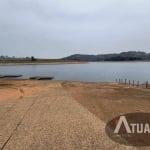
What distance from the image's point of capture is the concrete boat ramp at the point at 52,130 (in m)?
9.06

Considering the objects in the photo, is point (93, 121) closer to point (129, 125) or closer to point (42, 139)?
point (129, 125)

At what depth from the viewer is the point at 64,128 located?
11.2 m

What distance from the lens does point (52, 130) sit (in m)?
10.9

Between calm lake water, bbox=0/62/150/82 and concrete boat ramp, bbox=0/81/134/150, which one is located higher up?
concrete boat ramp, bbox=0/81/134/150

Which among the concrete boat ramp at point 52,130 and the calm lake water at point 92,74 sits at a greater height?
the concrete boat ramp at point 52,130

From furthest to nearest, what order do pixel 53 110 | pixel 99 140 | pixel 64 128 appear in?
pixel 53 110
pixel 64 128
pixel 99 140

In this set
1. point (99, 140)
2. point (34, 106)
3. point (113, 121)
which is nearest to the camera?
point (99, 140)

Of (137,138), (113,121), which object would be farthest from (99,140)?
(113,121)

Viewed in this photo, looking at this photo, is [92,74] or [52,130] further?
[92,74]

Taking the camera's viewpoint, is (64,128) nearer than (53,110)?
Yes

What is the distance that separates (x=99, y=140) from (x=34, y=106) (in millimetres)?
8184

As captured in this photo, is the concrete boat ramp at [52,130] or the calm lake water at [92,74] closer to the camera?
the concrete boat ramp at [52,130]

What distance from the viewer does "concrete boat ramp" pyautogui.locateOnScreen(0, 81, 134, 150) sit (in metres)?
9.06

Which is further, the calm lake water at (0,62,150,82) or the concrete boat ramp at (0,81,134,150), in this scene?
the calm lake water at (0,62,150,82)
